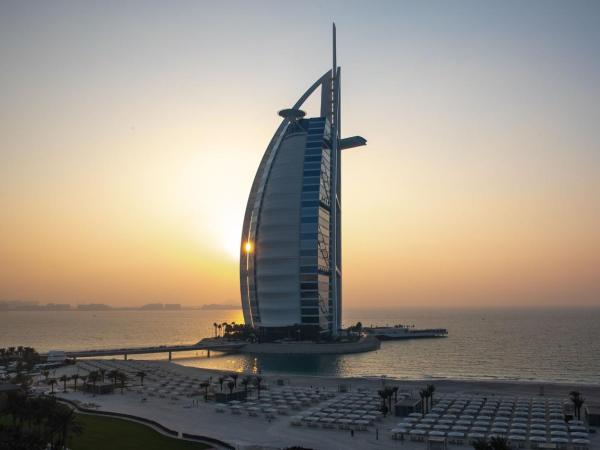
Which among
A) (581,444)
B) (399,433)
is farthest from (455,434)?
(581,444)

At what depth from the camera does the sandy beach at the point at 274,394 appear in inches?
1725

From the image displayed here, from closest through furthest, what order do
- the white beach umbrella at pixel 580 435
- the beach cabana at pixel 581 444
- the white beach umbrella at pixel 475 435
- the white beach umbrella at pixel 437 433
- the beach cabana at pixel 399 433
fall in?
1. the beach cabana at pixel 581 444
2. the white beach umbrella at pixel 580 435
3. the white beach umbrella at pixel 475 435
4. the white beach umbrella at pixel 437 433
5. the beach cabana at pixel 399 433

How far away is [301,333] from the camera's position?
424 ft

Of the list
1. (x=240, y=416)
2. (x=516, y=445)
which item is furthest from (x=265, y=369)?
(x=516, y=445)

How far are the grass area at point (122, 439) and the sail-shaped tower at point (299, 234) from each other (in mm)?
82721

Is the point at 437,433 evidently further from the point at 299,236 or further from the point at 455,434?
the point at 299,236

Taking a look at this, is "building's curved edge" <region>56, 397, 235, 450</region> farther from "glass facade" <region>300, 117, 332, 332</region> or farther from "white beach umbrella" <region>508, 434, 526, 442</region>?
"glass facade" <region>300, 117, 332, 332</region>

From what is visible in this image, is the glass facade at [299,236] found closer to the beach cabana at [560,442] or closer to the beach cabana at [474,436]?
the beach cabana at [474,436]

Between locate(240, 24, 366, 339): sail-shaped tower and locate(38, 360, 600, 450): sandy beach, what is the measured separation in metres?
46.1

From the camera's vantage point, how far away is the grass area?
135ft

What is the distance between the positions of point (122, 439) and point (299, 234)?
90.9 m

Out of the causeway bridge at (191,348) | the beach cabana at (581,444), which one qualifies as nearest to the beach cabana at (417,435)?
the beach cabana at (581,444)

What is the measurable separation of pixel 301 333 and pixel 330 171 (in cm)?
3705

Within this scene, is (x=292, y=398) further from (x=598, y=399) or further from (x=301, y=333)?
(x=301, y=333)
